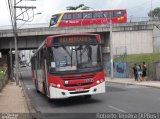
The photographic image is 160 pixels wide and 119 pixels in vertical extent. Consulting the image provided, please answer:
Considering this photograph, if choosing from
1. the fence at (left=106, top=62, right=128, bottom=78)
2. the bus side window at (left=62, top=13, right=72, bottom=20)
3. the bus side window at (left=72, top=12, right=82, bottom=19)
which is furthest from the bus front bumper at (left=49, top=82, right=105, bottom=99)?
the bus side window at (left=72, top=12, right=82, bottom=19)

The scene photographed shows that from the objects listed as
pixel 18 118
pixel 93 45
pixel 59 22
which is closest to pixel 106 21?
pixel 59 22

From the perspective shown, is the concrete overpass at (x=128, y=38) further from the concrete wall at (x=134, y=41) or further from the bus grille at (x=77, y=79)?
the bus grille at (x=77, y=79)

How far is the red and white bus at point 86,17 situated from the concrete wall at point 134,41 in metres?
5.96

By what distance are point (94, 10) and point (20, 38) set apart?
13084mm

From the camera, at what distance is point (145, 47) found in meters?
62.3

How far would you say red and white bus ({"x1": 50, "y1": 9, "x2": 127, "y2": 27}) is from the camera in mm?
67250

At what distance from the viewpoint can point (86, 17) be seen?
6806 cm

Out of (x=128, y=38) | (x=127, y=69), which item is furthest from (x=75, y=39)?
(x=128, y=38)

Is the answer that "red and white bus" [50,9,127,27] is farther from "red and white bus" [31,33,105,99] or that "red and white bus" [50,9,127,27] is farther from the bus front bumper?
the bus front bumper

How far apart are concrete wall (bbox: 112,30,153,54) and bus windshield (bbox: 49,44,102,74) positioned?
42.1 meters

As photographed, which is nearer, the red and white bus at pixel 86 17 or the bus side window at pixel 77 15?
the red and white bus at pixel 86 17

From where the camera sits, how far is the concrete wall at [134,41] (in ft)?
204

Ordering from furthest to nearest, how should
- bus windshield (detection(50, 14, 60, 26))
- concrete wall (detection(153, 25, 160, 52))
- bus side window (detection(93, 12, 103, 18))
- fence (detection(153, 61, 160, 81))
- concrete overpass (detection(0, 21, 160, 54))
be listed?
bus side window (detection(93, 12, 103, 18)), bus windshield (detection(50, 14, 60, 26)), concrete overpass (detection(0, 21, 160, 54)), concrete wall (detection(153, 25, 160, 52)), fence (detection(153, 61, 160, 81))

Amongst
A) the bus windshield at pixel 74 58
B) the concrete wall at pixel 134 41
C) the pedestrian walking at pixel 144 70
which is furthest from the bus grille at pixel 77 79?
the concrete wall at pixel 134 41
